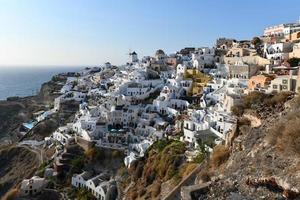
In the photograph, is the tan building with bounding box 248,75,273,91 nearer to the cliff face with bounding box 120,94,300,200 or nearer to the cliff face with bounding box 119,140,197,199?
the cliff face with bounding box 120,94,300,200

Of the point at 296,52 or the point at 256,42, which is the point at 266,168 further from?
the point at 256,42

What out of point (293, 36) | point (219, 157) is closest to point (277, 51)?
point (293, 36)

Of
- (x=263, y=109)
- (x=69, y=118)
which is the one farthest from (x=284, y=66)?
(x=69, y=118)

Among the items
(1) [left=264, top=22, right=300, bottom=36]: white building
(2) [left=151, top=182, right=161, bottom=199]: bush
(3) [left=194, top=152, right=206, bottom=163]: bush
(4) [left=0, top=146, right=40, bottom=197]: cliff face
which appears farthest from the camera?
(1) [left=264, top=22, right=300, bottom=36]: white building

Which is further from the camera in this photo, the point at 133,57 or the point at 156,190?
the point at 133,57

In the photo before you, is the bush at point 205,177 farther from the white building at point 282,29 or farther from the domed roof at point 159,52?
the domed roof at point 159,52

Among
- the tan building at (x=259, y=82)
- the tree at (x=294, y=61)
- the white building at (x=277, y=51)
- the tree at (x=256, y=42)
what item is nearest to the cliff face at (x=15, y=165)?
the tan building at (x=259, y=82)

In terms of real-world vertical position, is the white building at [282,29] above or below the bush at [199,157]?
above

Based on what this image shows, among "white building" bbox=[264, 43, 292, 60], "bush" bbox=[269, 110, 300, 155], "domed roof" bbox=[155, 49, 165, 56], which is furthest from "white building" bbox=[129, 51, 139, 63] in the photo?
"bush" bbox=[269, 110, 300, 155]

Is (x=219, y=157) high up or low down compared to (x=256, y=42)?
down
